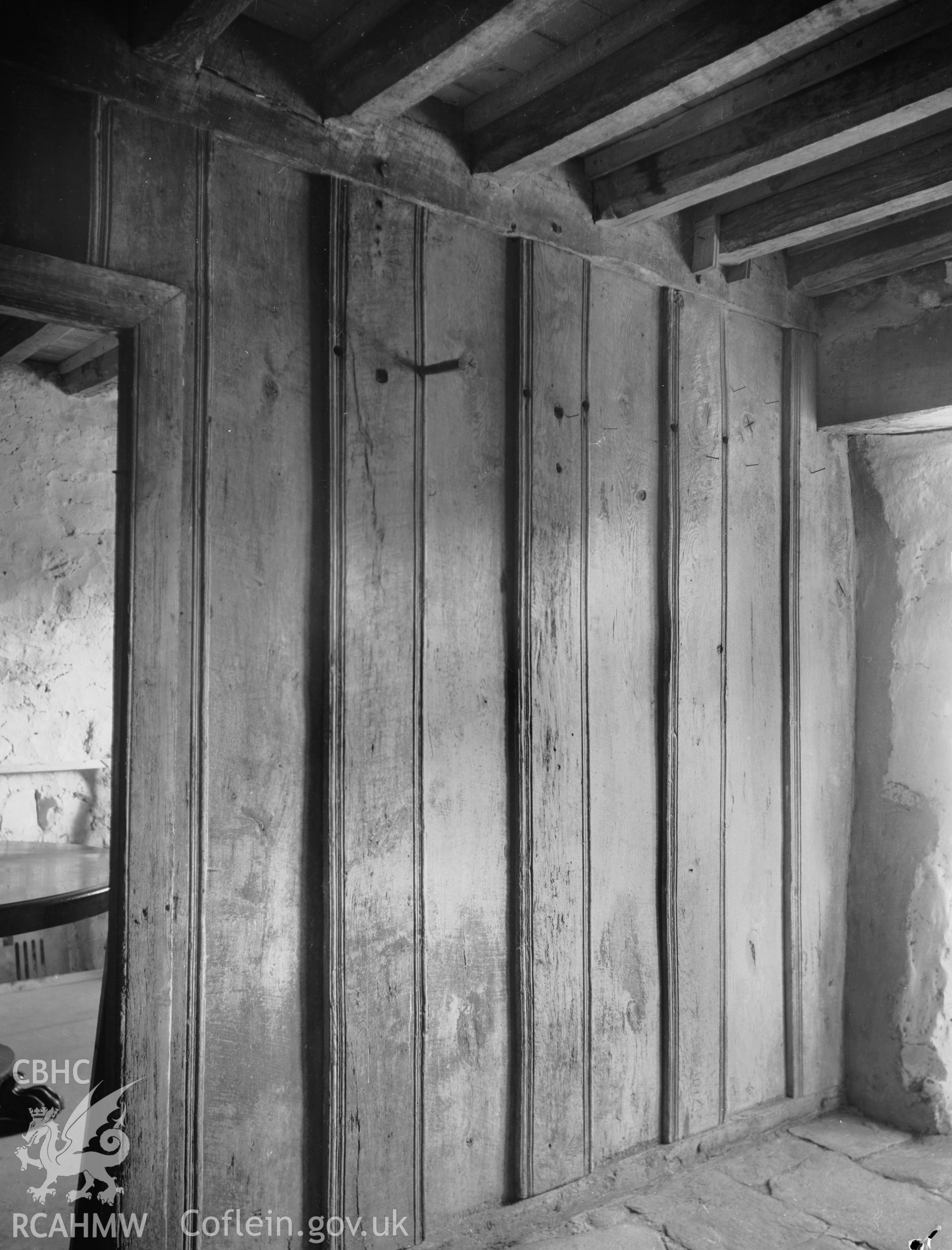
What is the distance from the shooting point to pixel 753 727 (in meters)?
3.18

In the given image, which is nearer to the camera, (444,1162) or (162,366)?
(162,366)

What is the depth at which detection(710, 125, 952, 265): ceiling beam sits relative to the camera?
2520 mm

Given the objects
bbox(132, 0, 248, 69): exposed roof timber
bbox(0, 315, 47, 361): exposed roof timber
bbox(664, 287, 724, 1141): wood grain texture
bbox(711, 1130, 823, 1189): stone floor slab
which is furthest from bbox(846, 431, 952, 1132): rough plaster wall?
bbox(0, 315, 47, 361): exposed roof timber

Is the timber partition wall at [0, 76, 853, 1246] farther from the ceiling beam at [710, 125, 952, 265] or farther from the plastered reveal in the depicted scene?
the plastered reveal

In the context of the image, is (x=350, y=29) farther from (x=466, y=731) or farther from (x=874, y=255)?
(x=874, y=255)

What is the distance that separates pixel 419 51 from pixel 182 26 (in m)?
0.46

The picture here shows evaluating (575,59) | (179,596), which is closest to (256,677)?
(179,596)

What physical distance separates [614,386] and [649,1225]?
2252 millimetres

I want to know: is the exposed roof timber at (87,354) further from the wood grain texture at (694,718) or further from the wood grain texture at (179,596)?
the wood grain texture at (694,718)

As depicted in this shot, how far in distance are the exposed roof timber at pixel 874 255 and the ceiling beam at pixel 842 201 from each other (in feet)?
0.25

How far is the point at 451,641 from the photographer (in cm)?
249

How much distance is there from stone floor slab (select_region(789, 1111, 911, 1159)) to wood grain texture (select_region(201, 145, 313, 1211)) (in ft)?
5.83

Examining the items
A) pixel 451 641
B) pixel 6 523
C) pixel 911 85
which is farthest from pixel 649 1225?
pixel 6 523

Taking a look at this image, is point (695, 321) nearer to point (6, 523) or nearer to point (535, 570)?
point (535, 570)
